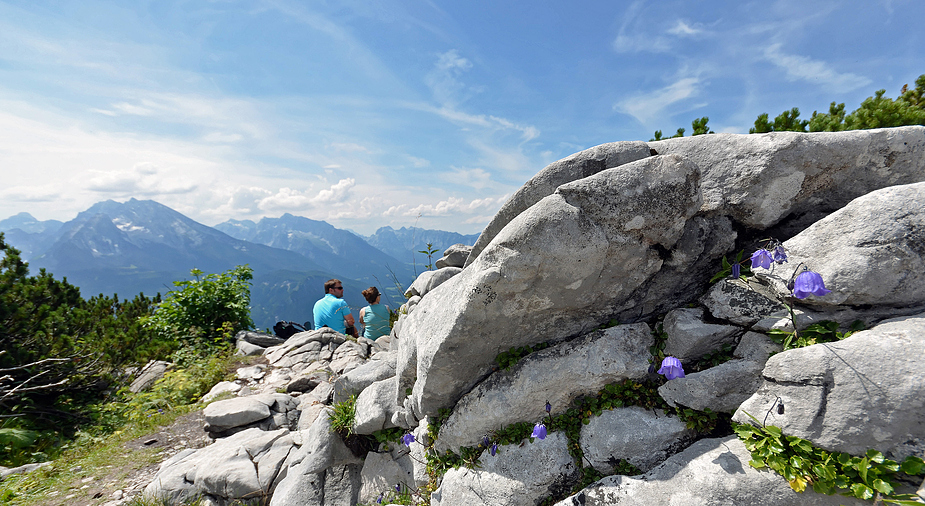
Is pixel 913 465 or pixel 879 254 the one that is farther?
pixel 879 254

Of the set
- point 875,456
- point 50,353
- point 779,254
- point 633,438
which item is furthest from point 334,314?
point 875,456

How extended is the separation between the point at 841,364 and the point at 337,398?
7.92 metres

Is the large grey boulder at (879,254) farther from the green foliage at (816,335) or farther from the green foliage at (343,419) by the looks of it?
the green foliage at (343,419)

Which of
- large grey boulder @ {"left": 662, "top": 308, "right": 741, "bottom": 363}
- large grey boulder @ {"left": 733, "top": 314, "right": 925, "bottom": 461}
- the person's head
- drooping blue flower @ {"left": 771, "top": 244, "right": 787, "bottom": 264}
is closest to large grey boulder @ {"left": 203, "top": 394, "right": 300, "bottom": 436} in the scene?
the person's head

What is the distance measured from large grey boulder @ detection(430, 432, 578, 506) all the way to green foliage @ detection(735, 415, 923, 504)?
2102 millimetres

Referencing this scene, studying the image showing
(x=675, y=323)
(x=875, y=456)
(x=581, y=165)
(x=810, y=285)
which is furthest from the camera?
(x=581, y=165)

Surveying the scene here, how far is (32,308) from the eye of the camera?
11969mm

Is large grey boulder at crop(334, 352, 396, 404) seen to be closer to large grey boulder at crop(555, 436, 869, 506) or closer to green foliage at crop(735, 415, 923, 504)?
large grey boulder at crop(555, 436, 869, 506)

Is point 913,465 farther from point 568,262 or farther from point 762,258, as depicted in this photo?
point 568,262

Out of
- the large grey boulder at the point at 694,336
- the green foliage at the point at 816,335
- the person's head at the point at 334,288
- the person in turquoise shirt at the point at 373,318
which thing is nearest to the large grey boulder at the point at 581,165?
the large grey boulder at the point at 694,336

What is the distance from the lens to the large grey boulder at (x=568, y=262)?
458 centimetres

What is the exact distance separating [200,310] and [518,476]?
15.4 meters

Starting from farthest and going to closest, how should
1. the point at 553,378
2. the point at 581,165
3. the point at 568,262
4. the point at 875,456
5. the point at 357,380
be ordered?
the point at 357,380, the point at 581,165, the point at 553,378, the point at 568,262, the point at 875,456

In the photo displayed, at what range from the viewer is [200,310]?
14.9 metres
